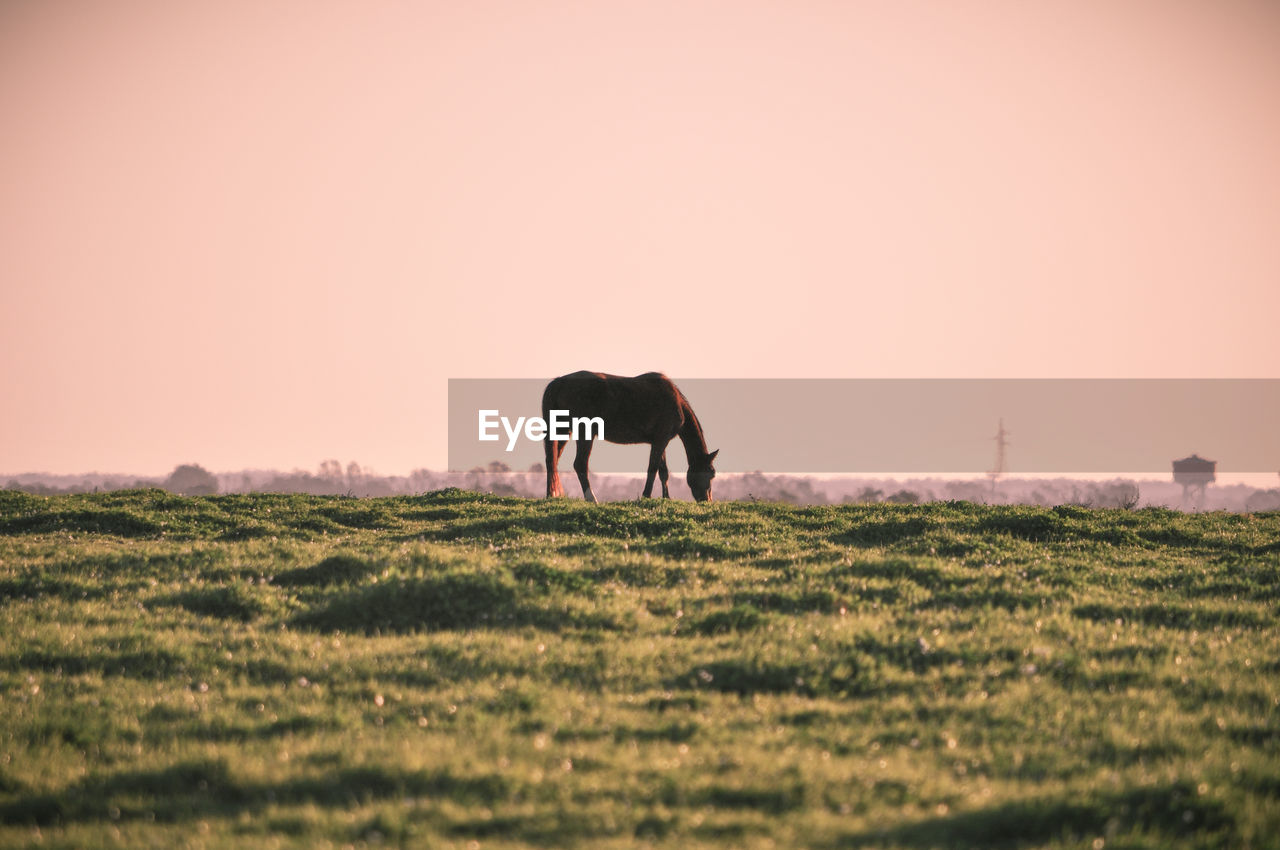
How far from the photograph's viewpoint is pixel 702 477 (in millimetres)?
35656

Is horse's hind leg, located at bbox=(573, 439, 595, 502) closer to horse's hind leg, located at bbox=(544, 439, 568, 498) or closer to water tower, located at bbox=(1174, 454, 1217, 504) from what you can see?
horse's hind leg, located at bbox=(544, 439, 568, 498)

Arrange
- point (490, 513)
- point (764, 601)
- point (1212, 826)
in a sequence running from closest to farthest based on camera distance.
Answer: point (1212, 826), point (764, 601), point (490, 513)

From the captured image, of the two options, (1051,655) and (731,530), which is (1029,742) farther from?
(731,530)

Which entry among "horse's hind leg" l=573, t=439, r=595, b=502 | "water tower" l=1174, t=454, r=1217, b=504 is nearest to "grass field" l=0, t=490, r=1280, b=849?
"horse's hind leg" l=573, t=439, r=595, b=502

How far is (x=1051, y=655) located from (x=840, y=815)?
5.88 meters

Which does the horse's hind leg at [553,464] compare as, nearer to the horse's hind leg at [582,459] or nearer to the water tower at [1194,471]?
the horse's hind leg at [582,459]

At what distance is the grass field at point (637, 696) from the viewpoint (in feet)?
25.2

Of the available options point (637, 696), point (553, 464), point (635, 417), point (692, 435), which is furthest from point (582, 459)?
Result: point (637, 696)

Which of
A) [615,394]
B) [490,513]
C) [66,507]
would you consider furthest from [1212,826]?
[66,507]

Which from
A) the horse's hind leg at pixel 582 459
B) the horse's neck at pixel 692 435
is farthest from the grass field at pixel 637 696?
the horse's neck at pixel 692 435

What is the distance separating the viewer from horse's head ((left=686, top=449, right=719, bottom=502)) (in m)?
35.0

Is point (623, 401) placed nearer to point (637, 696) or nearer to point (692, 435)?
point (692, 435)

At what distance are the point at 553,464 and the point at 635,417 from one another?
11.0 feet

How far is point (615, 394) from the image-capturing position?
34.5 metres
